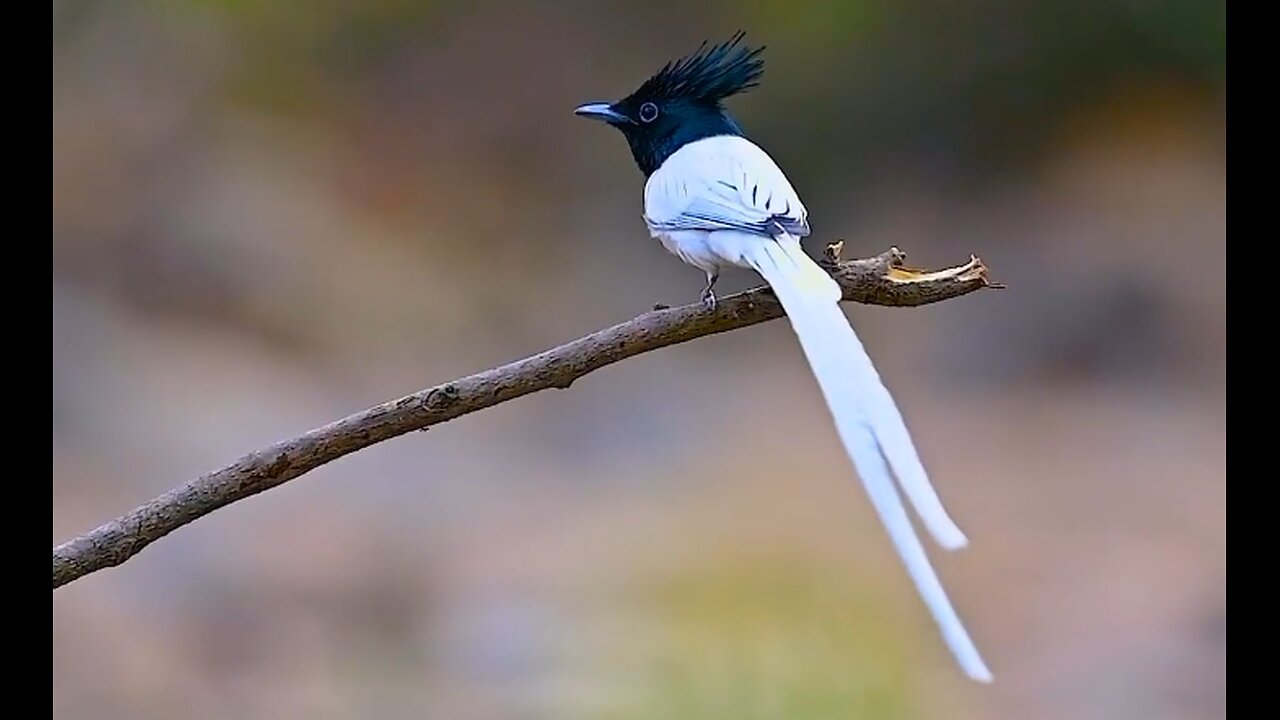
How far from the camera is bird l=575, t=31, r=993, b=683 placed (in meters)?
0.55

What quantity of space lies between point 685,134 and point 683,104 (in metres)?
0.03

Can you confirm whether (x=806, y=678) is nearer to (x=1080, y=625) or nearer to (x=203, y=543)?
(x=1080, y=625)

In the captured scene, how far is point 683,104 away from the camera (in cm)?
96

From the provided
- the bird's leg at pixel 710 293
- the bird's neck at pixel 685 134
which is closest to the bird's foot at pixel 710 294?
the bird's leg at pixel 710 293

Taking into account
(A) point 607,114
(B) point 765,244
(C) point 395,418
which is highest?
(A) point 607,114

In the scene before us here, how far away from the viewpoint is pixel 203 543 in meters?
1.93

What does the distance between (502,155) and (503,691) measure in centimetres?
118

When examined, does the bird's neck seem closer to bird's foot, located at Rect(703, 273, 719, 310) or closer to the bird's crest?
the bird's crest

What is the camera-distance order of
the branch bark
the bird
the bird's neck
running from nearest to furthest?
the bird < the branch bark < the bird's neck

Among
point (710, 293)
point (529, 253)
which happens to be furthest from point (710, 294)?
point (529, 253)

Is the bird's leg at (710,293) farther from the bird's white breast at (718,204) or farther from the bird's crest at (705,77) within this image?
the bird's crest at (705,77)

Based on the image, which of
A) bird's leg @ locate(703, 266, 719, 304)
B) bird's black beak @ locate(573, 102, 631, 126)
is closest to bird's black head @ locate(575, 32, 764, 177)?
bird's black beak @ locate(573, 102, 631, 126)

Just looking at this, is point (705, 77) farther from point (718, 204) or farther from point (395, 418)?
point (395, 418)

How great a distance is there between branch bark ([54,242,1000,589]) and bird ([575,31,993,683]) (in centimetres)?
2
